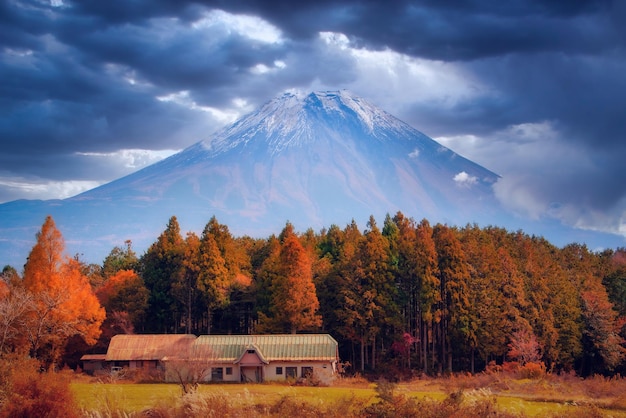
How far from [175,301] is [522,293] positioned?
24.0 m

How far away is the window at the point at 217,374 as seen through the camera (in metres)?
37.0

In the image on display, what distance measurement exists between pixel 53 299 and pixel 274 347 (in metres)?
12.7

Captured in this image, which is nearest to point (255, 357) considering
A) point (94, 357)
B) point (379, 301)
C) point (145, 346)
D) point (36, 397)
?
point (145, 346)

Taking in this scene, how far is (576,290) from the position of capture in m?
44.3

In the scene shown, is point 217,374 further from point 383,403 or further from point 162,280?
point 383,403

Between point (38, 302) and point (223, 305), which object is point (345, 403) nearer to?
point (38, 302)

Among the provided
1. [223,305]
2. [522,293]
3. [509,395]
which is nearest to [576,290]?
[522,293]

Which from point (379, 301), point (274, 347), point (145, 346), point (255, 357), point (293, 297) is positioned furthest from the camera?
point (379, 301)

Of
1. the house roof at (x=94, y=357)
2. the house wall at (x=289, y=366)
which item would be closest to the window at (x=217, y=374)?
the house wall at (x=289, y=366)

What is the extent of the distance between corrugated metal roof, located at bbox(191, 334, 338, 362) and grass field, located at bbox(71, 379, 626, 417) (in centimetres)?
277

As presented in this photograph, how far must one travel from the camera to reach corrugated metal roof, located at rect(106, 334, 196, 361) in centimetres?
3925

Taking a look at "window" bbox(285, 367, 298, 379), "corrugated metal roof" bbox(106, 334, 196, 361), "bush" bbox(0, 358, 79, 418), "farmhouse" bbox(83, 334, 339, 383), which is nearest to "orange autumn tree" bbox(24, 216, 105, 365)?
"corrugated metal roof" bbox(106, 334, 196, 361)

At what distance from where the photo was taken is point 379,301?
138 feet

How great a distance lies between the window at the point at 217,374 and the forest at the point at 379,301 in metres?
5.78
